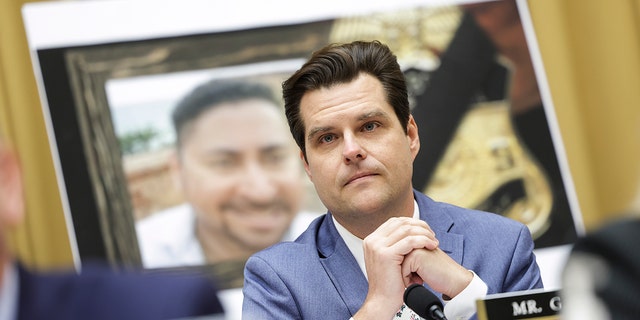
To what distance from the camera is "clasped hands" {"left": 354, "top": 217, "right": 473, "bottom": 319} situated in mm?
2477

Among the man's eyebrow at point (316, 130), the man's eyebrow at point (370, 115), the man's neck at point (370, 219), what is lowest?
the man's neck at point (370, 219)

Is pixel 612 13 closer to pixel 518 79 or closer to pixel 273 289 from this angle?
pixel 518 79

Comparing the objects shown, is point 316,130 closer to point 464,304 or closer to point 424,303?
point 464,304

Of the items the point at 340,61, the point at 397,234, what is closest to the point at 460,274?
the point at 397,234

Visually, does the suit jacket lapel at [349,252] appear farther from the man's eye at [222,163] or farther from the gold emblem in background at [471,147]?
the gold emblem in background at [471,147]

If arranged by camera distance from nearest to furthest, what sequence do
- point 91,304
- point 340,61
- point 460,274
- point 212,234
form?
point 91,304
point 460,274
point 340,61
point 212,234

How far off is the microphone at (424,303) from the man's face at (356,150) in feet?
1.81

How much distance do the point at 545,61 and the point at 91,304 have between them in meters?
4.07

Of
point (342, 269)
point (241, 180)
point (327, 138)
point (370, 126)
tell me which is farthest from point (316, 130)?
point (241, 180)

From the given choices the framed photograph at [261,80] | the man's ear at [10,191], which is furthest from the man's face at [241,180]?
the man's ear at [10,191]

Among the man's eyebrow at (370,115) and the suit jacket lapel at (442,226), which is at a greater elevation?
the man's eyebrow at (370,115)

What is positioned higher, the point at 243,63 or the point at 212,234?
the point at 243,63

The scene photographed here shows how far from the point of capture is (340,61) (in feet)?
9.39

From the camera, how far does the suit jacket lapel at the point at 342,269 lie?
266 centimetres
